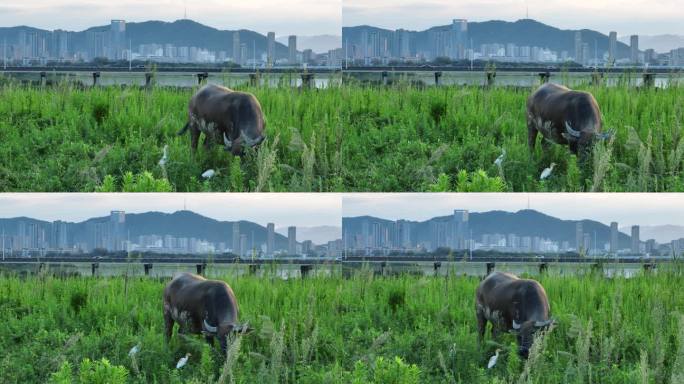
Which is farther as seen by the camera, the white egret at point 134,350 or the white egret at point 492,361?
the white egret at point 134,350

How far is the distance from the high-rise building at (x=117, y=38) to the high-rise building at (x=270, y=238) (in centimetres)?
325

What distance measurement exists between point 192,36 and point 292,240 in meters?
2.94

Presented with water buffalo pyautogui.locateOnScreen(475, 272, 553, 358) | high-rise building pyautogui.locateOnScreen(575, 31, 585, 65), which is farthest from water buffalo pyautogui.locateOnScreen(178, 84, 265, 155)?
high-rise building pyautogui.locateOnScreen(575, 31, 585, 65)

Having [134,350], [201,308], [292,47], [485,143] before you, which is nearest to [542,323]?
[485,143]

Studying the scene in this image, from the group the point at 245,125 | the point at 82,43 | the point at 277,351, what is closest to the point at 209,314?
the point at 277,351

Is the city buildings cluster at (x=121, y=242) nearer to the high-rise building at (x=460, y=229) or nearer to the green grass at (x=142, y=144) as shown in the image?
the green grass at (x=142, y=144)

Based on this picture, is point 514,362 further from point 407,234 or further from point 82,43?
point 82,43

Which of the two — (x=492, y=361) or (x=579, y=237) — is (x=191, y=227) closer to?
(x=492, y=361)

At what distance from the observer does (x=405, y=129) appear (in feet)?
55.8

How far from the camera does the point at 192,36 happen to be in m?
16.8

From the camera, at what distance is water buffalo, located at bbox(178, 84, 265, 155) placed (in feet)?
51.7

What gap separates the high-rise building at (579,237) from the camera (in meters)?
16.3

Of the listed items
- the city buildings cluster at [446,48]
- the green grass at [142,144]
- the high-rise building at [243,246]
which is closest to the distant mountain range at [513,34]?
the city buildings cluster at [446,48]

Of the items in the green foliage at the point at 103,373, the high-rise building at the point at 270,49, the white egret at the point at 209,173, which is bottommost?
the green foliage at the point at 103,373
